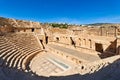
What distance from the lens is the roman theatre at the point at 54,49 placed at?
11.3 m

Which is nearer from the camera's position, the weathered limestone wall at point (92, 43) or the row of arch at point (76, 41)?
the weathered limestone wall at point (92, 43)

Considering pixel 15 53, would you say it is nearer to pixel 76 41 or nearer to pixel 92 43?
pixel 92 43

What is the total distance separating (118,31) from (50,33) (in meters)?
10.7

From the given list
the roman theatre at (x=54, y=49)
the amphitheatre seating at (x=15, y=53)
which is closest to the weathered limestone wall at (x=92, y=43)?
the roman theatre at (x=54, y=49)

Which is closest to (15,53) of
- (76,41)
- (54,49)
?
(54,49)

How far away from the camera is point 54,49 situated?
63.5ft

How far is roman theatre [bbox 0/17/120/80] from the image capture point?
1126cm

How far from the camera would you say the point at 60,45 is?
81.3ft

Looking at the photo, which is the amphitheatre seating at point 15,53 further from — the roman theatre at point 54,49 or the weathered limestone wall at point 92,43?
the weathered limestone wall at point 92,43

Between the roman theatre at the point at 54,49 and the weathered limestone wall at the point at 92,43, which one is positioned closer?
the roman theatre at the point at 54,49

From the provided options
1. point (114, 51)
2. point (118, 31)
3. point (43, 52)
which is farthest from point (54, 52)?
point (118, 31)

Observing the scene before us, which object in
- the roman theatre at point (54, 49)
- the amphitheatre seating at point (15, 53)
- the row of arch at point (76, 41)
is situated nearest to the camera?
the amphitheatre seating at point (15, 53)

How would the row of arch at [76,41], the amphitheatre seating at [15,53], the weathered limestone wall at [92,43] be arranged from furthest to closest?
the row of arch at [76,41] → the weathered limestone wall at [92,43] → the amphitheatre seating at [15,53]

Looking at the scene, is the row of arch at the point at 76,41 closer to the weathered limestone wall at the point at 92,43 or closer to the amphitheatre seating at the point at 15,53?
the weathered limestone wall at the point at 92,43
